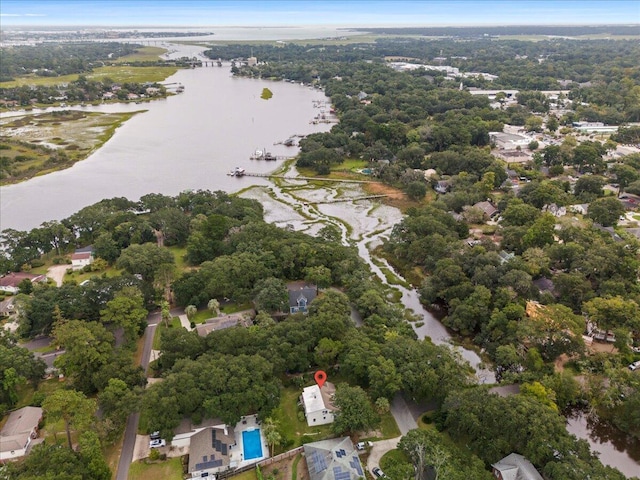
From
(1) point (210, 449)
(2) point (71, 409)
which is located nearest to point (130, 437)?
(2) point (71, 409)

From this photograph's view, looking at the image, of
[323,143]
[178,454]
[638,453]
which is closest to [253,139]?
[323,143]

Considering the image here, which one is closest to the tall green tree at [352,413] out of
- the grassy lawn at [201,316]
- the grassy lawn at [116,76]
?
the grassy lawn at [201,316]

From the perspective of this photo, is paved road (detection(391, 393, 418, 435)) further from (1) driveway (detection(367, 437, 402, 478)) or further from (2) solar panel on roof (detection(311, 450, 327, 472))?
(2) solar panel on roof (detection(311, 450, 327, 472))

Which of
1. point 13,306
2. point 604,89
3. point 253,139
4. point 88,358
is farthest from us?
point 604,89

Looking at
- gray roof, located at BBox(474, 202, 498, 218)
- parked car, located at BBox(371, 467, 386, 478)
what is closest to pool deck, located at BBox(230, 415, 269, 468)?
parked car, located at BBox(371, 467, 386, 478)

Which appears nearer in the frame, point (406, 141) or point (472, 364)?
point (472, 364)

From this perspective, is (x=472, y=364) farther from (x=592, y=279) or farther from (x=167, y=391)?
(x=167, y=391)
